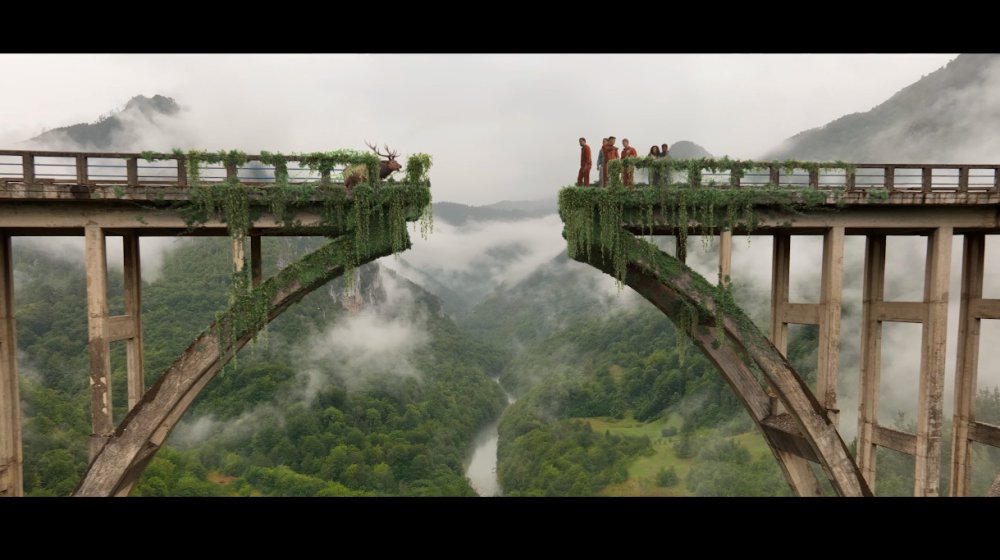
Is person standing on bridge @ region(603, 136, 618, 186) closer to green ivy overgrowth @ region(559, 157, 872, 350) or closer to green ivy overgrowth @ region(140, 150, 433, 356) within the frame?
green ivy overgrowth @ region(559, 157, 872, 350)

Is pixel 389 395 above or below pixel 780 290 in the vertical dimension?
below

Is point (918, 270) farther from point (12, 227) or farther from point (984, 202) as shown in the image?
point (12, 227)

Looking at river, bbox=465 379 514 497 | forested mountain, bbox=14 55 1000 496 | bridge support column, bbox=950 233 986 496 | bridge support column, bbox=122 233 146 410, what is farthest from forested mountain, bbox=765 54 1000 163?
bridge support column, bbox=122 233 146 410

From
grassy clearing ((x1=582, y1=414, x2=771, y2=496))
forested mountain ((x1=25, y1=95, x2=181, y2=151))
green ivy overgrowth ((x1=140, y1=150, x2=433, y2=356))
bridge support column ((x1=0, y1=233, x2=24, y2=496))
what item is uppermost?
forested mountain ((x1=25, y1=95, x2=181, y2=151))

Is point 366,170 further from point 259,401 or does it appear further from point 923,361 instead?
point 259,401

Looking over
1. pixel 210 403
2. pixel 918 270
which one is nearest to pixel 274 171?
pixel 210 403

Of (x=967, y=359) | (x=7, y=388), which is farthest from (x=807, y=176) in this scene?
(x=7, y=388)
